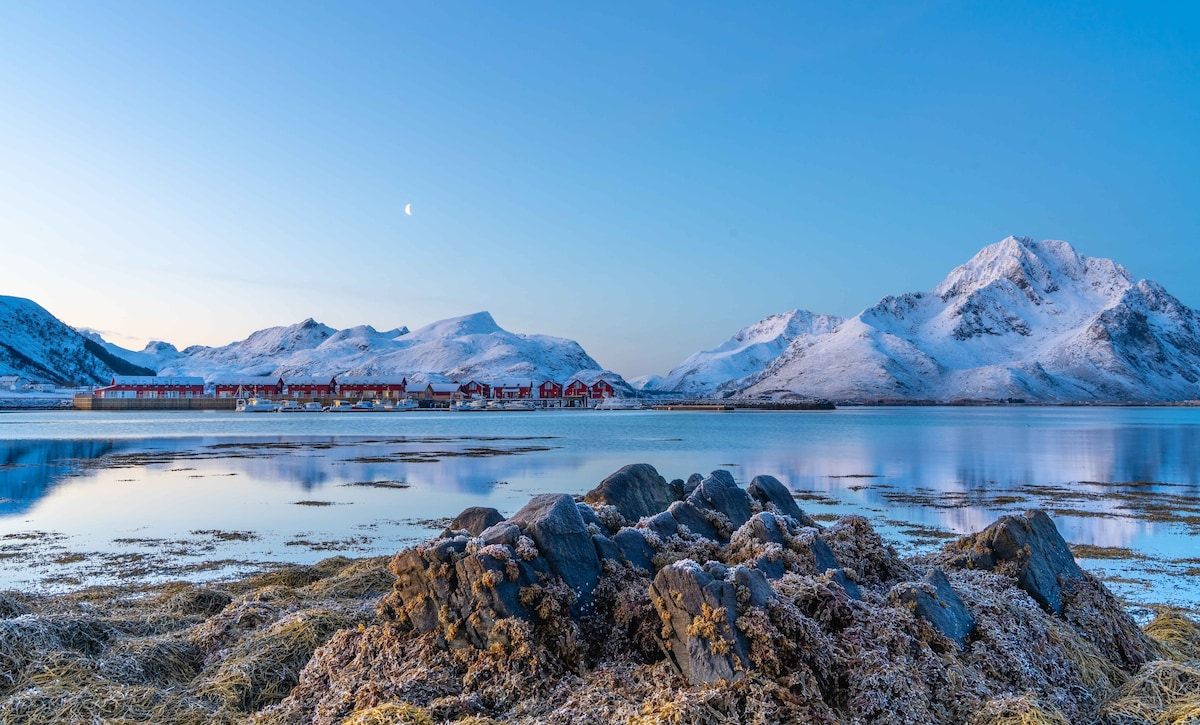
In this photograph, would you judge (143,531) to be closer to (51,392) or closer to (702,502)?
(702,502)

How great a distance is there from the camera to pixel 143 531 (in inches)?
703

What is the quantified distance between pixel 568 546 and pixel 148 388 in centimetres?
19067

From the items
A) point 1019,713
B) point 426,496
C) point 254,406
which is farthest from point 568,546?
point 254,406

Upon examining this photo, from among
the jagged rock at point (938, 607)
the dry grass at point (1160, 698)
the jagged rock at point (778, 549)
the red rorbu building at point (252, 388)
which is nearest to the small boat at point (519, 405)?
the red rorbu building at point (252, 388)

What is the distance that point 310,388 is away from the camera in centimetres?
17612

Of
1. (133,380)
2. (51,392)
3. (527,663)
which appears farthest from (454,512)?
(51,392)

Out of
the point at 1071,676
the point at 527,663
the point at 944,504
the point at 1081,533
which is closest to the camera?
the point at 527,663

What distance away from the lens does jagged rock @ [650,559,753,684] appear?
5.89 metres

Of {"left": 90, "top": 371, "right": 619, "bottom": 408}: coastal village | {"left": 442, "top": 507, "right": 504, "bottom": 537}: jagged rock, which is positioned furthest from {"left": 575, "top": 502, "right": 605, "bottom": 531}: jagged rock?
{"left": 90, "top": 371, "right": 619, "bottom": 408}: coastal village

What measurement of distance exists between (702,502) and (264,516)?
1411cm

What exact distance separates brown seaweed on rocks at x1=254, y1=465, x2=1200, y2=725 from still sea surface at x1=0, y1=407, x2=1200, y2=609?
218 inches

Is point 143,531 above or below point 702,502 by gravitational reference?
below

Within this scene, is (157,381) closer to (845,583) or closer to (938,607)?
(845,583)

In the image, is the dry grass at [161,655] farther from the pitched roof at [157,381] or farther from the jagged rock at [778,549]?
the pitched roof at [157,381]
